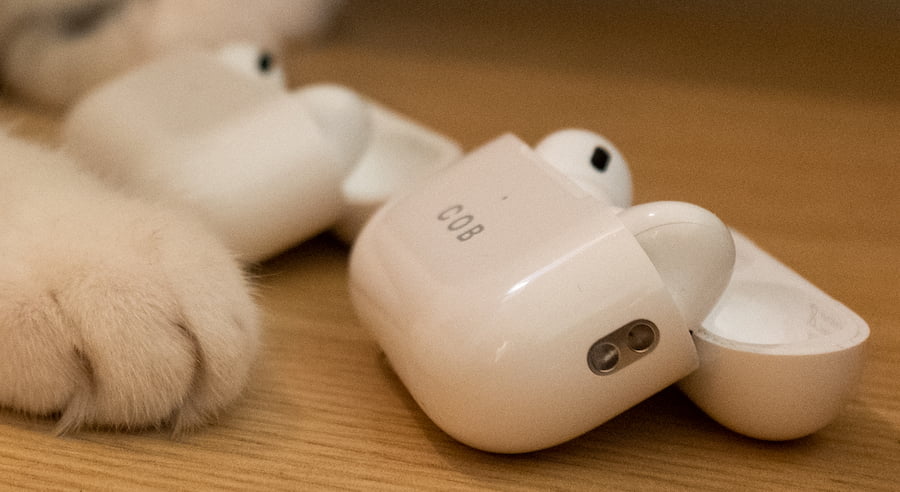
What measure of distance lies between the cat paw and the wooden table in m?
0.02

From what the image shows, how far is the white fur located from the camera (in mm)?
876

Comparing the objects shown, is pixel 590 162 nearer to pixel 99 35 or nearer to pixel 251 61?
pixel 251 61

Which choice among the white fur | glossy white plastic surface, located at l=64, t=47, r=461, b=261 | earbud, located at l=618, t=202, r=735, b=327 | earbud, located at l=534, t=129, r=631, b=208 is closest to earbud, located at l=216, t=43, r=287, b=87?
glossy white plastic surface, located at l=64, t=47, r=461, b=261

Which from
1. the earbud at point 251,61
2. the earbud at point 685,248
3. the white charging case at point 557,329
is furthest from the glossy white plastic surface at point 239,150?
the earbud at point 685,248

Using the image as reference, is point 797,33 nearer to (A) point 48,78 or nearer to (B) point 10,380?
(A) point 48,78

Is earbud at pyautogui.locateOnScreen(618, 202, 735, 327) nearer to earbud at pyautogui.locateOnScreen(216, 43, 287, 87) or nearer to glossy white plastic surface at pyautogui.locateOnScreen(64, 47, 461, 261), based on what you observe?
glossy white plastic surface at pyautogui.locateOnScreen(64, 47, 461, 261)

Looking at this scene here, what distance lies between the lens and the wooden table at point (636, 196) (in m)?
0.44

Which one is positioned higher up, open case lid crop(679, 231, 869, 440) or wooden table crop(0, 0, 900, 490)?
open case lid crop(679, 231, 869, 440)

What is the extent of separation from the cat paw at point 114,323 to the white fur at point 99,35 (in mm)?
458

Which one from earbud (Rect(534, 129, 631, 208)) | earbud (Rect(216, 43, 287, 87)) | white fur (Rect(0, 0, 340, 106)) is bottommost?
white fur (Rect(0, 0, 340, 106))

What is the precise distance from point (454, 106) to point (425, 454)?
1.76 ft

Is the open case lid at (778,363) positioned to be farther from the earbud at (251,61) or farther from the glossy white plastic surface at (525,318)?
the earbud at (251,61)

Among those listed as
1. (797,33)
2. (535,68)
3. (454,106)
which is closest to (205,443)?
(454,106)

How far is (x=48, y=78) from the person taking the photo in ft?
2.93
